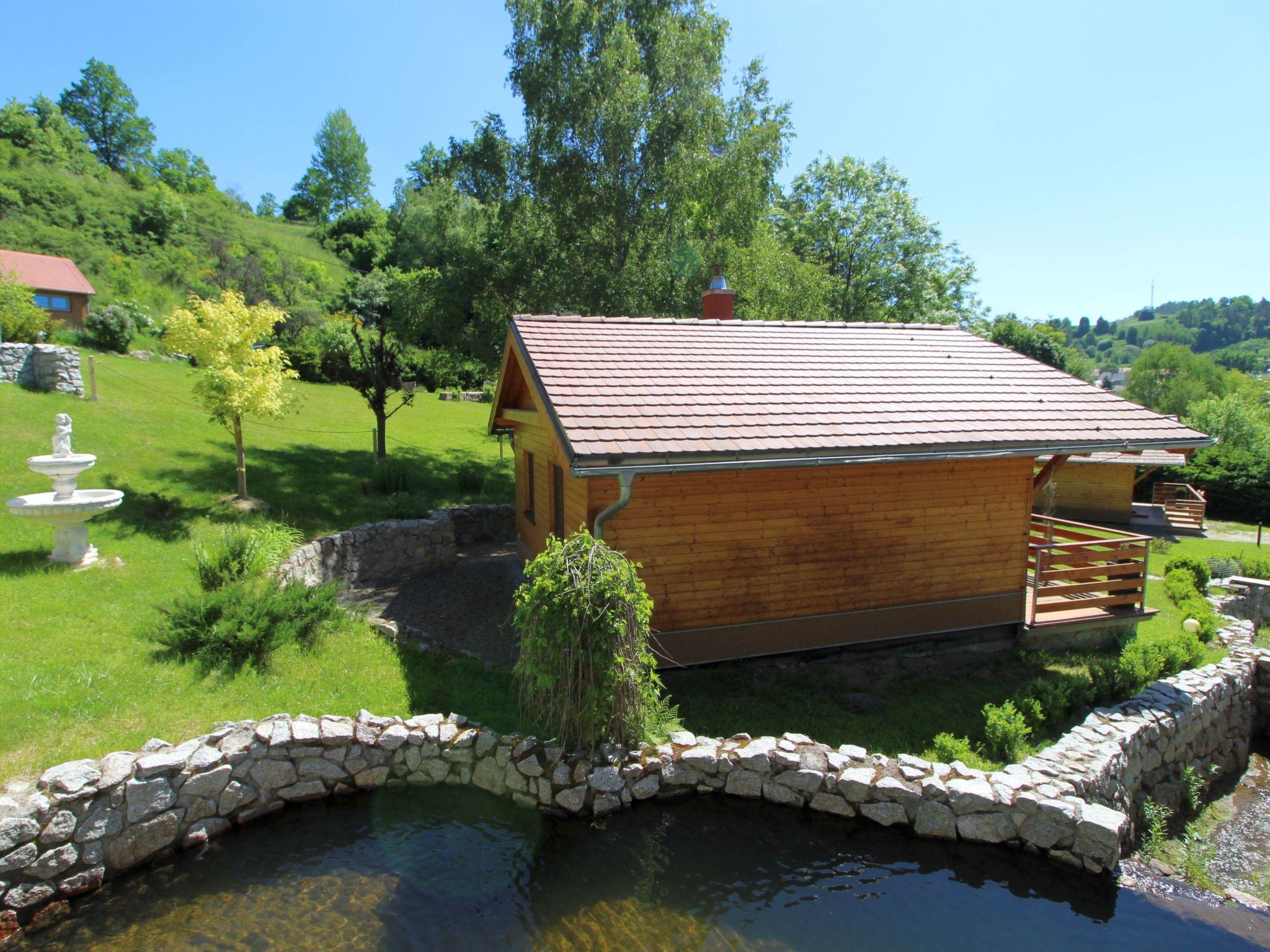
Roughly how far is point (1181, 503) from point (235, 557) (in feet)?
99.4

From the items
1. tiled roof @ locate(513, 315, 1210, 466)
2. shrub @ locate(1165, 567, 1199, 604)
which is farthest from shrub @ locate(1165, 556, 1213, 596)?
tiled roof @ locate(513, 315, 1210, 466)

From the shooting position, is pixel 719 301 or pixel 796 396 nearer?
pixel 796 396

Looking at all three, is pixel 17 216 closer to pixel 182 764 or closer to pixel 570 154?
pixel 570 154

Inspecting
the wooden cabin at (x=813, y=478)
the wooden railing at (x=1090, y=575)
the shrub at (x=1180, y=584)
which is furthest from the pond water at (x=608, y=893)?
the shrub at (x=1180, y=584)

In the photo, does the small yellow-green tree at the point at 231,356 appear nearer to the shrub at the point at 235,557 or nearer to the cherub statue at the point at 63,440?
the cherub statue at the point at 63,440

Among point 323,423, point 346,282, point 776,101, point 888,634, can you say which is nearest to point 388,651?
point 888,634

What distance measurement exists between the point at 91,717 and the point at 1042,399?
1256cm

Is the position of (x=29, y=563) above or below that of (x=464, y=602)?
above

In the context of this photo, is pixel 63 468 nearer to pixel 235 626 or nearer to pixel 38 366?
pixel 235 626

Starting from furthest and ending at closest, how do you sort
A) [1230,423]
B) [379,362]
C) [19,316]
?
[1230,423], [19,316], [379,362]

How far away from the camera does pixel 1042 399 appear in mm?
10531

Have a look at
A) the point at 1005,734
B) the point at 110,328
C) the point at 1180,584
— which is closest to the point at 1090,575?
the point at 1005,734

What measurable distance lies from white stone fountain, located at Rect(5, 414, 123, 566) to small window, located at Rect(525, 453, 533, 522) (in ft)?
20.8

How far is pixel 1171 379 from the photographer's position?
193ft
